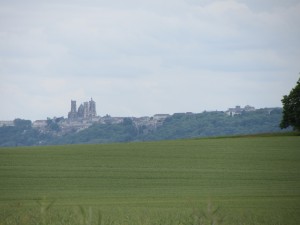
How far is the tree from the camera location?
246ft

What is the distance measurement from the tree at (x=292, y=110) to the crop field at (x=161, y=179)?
19.6 meters

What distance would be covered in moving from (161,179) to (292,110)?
148 ft

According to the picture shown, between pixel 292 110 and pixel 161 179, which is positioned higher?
pixel 292 110

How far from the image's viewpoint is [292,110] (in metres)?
75.9

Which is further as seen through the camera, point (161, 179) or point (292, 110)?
point (292, 110)

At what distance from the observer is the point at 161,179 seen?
3416cm

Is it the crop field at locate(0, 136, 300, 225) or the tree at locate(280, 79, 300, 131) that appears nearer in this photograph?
the crop field at locate(0, 136, 300, 225)

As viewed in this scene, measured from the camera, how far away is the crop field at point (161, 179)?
2047cm

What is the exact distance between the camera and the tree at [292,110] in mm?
75000

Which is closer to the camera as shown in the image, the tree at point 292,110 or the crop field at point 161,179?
the crop field at point 161,179

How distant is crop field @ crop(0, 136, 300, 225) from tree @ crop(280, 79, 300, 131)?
19635mm

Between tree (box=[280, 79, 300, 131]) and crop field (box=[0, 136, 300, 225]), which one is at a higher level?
tree (box=[280, 79, 300, 131])

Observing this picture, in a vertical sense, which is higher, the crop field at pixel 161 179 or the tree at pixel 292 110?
the tree at pixel 292 110

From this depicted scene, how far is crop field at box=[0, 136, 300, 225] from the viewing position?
67.2 feet
